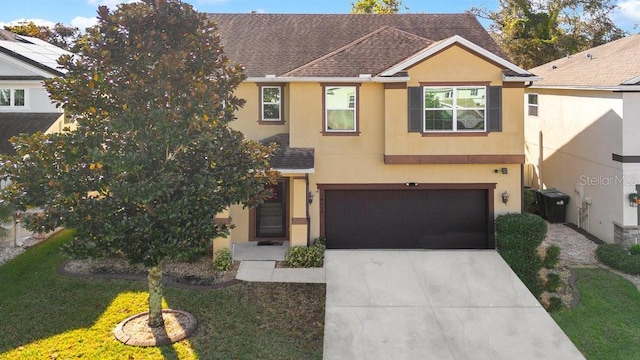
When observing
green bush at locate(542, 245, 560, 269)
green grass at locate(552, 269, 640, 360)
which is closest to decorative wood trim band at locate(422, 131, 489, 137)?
green bush at locate(542, 245, 560, 269)

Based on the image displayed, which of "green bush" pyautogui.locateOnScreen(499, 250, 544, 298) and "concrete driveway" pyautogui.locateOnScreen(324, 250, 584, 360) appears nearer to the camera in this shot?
"concrete driveway" pyautogui.locateOnScreen(324, 250, 584, 360)

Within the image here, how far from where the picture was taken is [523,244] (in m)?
14.2

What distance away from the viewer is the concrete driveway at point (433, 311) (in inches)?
385

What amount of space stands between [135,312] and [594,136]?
15155 millimetres

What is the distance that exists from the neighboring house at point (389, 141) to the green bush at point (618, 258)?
279 centimetres

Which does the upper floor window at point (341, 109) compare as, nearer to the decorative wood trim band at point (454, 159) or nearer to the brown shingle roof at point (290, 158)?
the brown shingle roof at point (290, 158)

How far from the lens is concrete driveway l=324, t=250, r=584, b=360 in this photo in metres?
9.79

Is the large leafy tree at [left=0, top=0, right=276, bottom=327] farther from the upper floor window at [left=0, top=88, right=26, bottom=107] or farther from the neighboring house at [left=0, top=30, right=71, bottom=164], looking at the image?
the upper floor window at [left=0, top=88, right=26, bottom=107]

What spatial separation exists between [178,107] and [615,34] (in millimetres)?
38110

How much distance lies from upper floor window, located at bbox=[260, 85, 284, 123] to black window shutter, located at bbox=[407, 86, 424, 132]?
3996mm

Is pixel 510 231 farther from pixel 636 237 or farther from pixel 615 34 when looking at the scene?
pixel 615 34

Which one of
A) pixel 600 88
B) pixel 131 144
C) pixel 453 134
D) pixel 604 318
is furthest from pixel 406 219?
pixel 131 144

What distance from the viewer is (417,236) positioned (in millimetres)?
15945

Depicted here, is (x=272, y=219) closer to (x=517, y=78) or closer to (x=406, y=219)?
(x=406, y=219)
